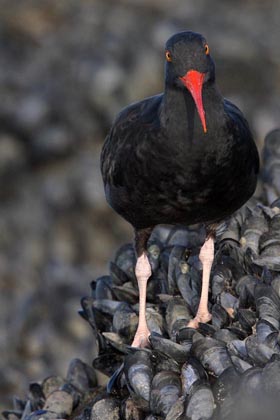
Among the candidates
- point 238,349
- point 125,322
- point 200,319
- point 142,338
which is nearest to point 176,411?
point 238,349

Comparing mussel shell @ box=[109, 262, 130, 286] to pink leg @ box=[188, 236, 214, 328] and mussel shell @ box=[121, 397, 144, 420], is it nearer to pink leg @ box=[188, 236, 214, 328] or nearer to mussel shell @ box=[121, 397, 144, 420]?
pink leg @ box=[188, 236, 214, 328]

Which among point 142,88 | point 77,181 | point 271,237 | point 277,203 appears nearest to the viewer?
point 271,237

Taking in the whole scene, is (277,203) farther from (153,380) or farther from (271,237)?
(153,380)

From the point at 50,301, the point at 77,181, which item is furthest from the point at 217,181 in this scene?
the point at 77,181

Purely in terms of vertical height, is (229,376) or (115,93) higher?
(115,93)

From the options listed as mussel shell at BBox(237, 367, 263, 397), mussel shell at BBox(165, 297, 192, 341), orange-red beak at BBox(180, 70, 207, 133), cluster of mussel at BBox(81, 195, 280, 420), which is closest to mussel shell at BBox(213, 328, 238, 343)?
cluster of mussel at BBox(81, 195, 280, 420)

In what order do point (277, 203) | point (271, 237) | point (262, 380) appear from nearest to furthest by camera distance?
point (262, 380) < point (271, 237) < point (277, 203)

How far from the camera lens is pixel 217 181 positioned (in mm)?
5285

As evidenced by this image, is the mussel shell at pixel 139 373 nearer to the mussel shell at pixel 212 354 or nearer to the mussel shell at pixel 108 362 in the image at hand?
the mussel shell at pixel 212 354

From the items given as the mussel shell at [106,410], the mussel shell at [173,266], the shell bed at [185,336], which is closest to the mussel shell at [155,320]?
the shell bed at [185,336]

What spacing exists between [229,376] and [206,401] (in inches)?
6.2

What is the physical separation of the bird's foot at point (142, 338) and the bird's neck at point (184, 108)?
1.17 m

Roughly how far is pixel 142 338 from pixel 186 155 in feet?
3.61

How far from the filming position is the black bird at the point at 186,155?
514cm
